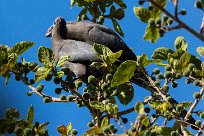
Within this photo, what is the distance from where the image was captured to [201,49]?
3379 mm

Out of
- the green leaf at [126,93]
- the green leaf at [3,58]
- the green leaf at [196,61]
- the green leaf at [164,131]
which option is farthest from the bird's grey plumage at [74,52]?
the green leaf at [164,131]

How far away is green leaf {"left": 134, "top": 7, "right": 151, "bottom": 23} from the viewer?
8.41 ft

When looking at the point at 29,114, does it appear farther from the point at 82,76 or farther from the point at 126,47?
the point at 126,47

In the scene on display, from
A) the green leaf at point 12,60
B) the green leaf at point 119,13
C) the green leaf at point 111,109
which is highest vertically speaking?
the green leaf at point 119,13

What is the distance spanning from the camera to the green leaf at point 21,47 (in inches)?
139

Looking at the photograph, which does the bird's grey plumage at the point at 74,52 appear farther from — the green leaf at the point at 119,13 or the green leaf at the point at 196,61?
the green leaf at the point at 196,61

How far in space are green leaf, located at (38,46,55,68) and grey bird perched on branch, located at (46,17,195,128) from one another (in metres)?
0.45

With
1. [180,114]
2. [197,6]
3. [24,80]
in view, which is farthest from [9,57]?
[197,6]

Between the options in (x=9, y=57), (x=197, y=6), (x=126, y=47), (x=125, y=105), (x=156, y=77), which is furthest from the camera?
(x=126, y=47)

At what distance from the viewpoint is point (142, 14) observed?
2.58 metres

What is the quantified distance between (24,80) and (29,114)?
0.22 m

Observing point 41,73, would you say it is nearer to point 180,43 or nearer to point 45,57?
point 45,57

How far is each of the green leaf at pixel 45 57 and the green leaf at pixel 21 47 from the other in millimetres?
79

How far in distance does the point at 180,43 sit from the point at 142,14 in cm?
87
